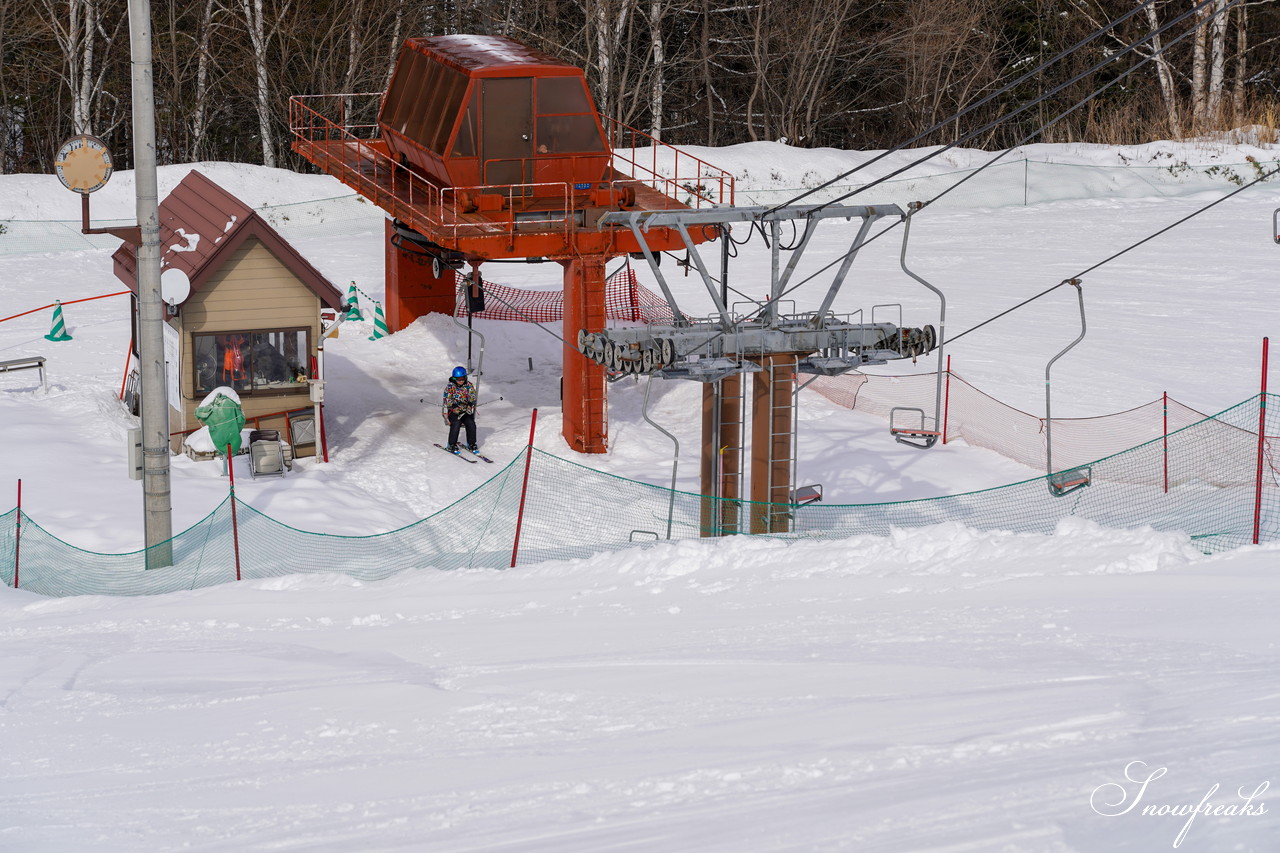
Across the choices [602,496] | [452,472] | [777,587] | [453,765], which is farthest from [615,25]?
[453,765]

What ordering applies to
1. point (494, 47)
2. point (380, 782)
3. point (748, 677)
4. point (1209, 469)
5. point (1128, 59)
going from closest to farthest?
1. point (380, 782)
2. point (748, 677)
3. point (1209, 469)
4. point (494, 47)
5. point (1128, 59)

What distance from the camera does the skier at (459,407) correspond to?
20.3 metres

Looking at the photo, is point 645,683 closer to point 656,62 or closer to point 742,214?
point 742,214

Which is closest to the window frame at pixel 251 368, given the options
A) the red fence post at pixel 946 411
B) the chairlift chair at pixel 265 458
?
the chairlift chair at pixel 265 458

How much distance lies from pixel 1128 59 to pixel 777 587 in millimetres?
39897

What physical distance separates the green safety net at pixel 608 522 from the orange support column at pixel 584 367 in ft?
9.72

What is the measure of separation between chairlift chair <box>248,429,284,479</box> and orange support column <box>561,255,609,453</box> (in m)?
4.10

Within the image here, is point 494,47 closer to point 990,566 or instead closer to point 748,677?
point 990,566

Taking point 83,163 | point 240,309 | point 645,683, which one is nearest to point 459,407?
point 240,309

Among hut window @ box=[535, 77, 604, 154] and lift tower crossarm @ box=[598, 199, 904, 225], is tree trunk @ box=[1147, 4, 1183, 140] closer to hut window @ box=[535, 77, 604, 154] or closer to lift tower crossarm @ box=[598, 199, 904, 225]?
hut window @ box=[535, 77, 604, 154]

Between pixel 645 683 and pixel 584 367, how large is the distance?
1049cm

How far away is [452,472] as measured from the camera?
65.6 ft

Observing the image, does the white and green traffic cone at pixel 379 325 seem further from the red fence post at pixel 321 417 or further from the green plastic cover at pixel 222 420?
the green plastic cover at pixel 222 420

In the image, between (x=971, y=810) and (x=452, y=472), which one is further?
(x=452, y=472)
